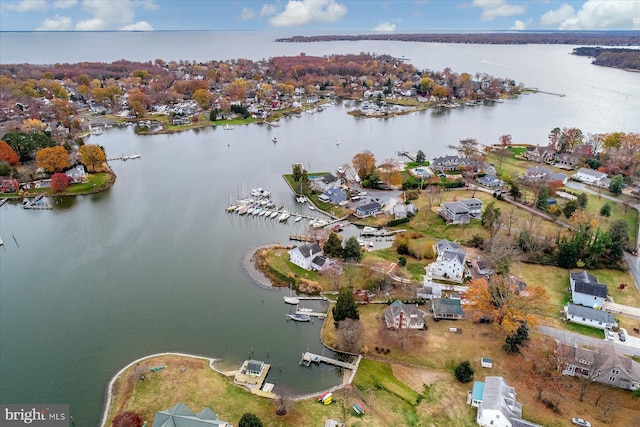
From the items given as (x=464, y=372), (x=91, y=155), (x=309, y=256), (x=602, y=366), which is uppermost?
(x=91, y=155)

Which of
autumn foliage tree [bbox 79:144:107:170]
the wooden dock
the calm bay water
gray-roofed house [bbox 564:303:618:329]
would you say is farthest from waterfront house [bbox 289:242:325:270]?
autumn foliage tree [bbox 79:144:107:170]

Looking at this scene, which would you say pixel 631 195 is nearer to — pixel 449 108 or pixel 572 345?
pixel 572 345

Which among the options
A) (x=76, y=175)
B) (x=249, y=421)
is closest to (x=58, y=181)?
(x=76, y=175)

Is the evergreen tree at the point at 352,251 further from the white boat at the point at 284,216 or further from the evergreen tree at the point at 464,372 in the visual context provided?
the evergreen tree at the point at 464,372

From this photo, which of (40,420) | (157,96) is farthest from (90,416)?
(157,96)

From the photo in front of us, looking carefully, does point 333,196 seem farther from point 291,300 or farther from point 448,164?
point 448,164

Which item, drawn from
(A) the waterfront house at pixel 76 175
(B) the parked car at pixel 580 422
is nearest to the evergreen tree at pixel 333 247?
(B) the parked car at pixel 580 422
